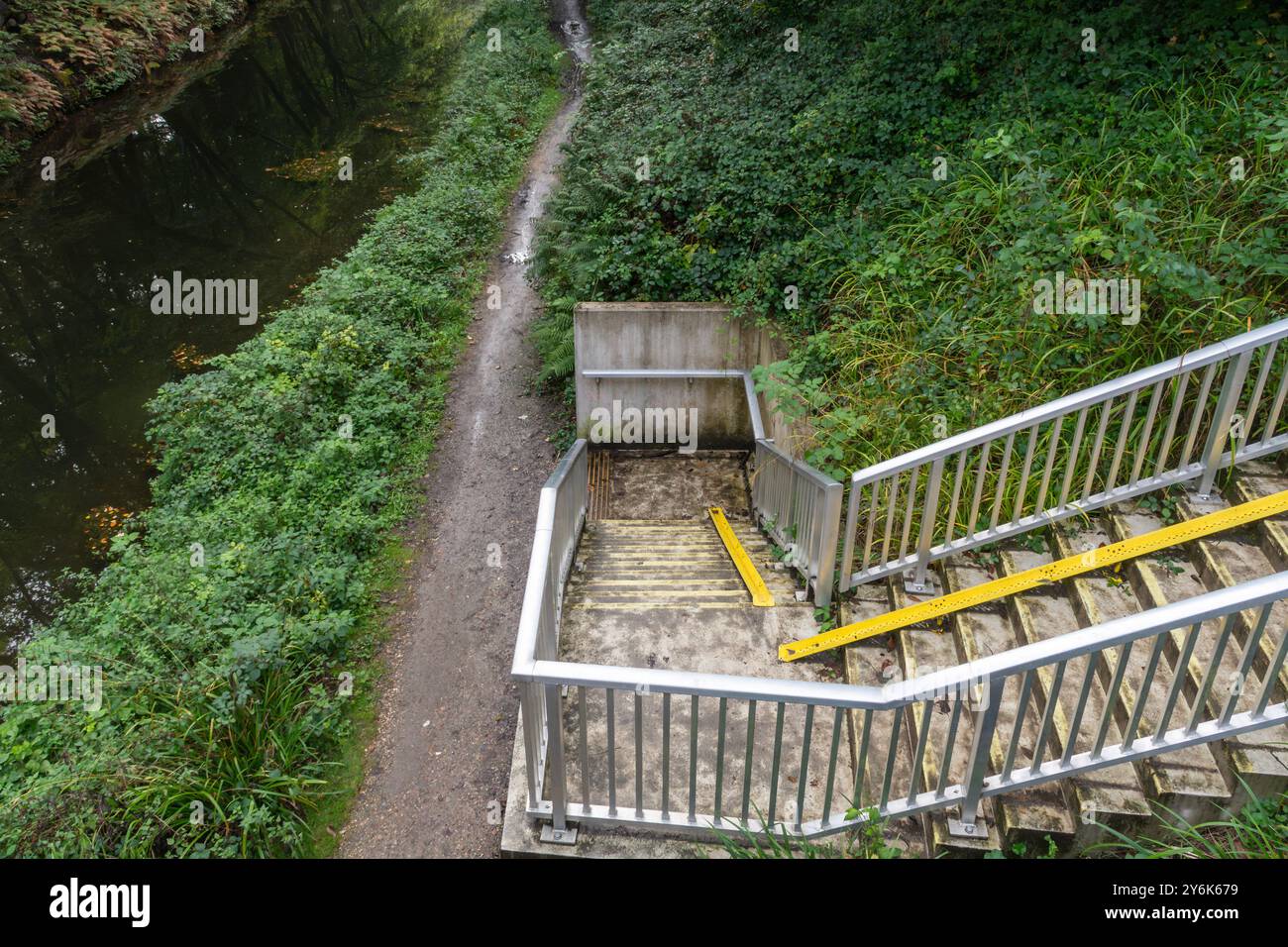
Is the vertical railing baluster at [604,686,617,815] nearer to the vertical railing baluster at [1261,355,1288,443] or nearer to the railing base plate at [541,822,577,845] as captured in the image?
the railing base plate at [541,822,577,845]

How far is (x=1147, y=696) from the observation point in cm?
346

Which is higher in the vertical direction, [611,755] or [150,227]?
[150,227]

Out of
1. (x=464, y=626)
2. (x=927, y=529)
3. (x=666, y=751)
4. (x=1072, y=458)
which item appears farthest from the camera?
(x=464, y=626)

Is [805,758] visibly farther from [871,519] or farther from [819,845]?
[871,519]

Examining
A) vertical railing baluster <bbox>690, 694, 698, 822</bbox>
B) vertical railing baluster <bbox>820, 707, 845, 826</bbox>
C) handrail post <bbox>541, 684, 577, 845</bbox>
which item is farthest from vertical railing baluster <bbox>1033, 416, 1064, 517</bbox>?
handrail post <bbox>541, 684, 577, 845</bbox>

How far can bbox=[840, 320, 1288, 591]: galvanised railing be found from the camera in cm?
450

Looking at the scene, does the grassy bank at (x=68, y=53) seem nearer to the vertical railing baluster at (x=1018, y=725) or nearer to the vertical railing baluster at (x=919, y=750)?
the vertical railing baluster at (x=919, y=750)

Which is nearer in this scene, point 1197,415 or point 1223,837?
point 1223,837

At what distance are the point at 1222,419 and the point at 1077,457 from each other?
75cm

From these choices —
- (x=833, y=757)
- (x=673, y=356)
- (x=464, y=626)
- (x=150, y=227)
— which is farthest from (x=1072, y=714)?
(x=150, y=227)

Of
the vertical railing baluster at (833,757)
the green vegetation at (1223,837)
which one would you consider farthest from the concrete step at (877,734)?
the green vegetation at (1223,837)

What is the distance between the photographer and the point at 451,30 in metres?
26.1

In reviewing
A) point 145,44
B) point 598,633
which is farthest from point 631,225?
point 145,44

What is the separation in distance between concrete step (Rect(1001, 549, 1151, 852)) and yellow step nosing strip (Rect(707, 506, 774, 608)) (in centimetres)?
159
